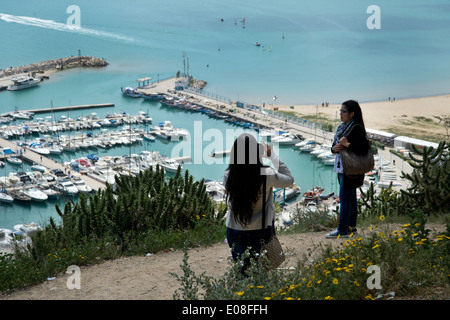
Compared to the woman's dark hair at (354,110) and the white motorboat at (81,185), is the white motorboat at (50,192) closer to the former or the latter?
the white motorboat at (81,185)

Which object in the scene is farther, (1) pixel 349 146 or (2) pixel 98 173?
(2) pixel 98 173

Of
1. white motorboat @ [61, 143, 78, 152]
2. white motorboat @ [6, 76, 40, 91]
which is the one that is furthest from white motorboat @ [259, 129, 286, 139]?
white motorboat @ [6, 76, 40, 91]

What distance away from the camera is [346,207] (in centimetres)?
367

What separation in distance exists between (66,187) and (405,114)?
20.9 meters

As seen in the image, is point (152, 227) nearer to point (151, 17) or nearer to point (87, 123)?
point (87, 123)

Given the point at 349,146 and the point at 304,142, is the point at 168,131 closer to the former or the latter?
the point at 304,142

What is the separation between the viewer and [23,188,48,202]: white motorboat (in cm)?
2639

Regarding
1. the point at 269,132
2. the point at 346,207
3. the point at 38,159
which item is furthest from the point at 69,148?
the point at 346,207

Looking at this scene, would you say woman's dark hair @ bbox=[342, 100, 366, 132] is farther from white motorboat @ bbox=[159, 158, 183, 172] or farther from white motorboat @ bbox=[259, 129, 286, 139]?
white motorboat @ bbox=[259, 129, 286, 139]

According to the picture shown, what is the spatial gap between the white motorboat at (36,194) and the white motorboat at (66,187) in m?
0.87

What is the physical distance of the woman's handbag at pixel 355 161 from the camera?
134 inches

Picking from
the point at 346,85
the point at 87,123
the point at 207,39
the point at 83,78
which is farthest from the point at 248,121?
the point at 207,39

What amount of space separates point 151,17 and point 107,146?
46491 millimetres

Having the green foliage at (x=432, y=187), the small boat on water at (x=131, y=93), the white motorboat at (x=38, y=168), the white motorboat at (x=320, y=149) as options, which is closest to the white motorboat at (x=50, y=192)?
the white motorboat at (x=38, y=168)
